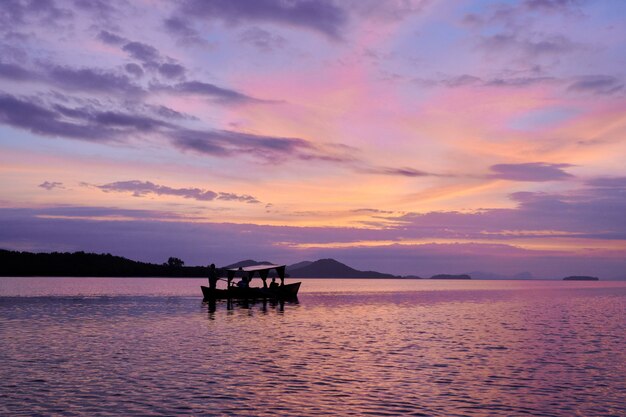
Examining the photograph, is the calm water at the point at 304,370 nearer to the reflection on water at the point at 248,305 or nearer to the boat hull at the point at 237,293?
the reflection on water at the point at 248,305

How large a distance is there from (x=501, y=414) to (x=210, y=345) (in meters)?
24.2

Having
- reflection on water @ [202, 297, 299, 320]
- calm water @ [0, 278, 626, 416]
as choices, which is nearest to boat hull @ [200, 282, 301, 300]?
reflection on water @ [202, 297, 299, 320]

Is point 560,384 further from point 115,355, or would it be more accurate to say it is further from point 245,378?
point 115,355

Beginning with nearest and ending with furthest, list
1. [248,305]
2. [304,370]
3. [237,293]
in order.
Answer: [304,370] → [248,305] → [237,293]

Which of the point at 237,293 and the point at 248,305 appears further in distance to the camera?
the point at 237,293

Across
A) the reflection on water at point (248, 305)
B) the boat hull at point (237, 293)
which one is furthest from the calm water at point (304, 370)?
the boat hull at point (237, 293)

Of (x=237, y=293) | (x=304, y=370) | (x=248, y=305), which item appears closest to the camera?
(x=304, y=370)

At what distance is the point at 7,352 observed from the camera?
36219 millimetres

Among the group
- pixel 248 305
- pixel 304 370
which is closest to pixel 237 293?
pixel 248 305

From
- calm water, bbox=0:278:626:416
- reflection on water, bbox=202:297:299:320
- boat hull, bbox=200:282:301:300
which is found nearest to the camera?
calm water, bbox=0:278:626:416

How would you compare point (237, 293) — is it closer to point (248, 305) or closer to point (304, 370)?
point (248, 305)

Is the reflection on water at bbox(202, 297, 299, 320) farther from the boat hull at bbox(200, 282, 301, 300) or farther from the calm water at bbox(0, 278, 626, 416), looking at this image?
the calm water at bbox(0, 278, 626, 416)

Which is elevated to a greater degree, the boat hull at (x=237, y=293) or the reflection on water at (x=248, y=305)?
the boat hull at (x=237, y=293)

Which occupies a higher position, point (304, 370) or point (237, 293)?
point (237, 293)
